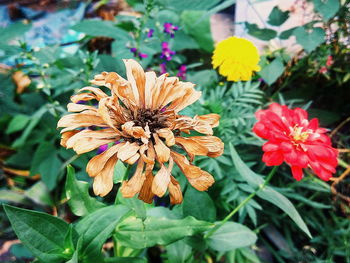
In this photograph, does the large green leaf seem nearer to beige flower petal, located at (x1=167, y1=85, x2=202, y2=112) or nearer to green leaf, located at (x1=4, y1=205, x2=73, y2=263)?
beige flower petal, located at (x1=167, y1=85, x2=202, y2=112)

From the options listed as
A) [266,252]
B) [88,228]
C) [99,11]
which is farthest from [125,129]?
[99,11]

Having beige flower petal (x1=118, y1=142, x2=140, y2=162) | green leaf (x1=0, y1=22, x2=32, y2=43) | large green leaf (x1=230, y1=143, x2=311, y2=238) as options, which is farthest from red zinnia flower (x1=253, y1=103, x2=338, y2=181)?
green leaf (x1=0, y1=22, x2=32, y2=43)

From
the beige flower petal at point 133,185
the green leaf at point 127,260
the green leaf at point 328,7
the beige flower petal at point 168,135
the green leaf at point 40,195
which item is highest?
the green leaf at point 328,7

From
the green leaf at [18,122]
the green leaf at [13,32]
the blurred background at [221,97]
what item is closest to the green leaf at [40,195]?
the blurred background at [221,97]

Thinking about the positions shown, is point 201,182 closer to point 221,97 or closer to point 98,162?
point 98,162

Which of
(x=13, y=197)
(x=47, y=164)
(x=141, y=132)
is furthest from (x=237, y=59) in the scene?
(x=13, y=197)

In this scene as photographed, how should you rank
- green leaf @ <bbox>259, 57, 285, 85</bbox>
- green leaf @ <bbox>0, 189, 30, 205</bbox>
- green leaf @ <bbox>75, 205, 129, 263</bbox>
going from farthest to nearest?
green leaf @ <bbox>0, 189, 30, 205</bbox>, green leaf @ <bbox>259, 57, 285, 85</bbox>, green leaf @ <bbox>75, 205, 129, 263</bbox>

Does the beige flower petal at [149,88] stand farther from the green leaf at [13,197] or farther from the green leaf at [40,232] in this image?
the green leaf at [13,197]
